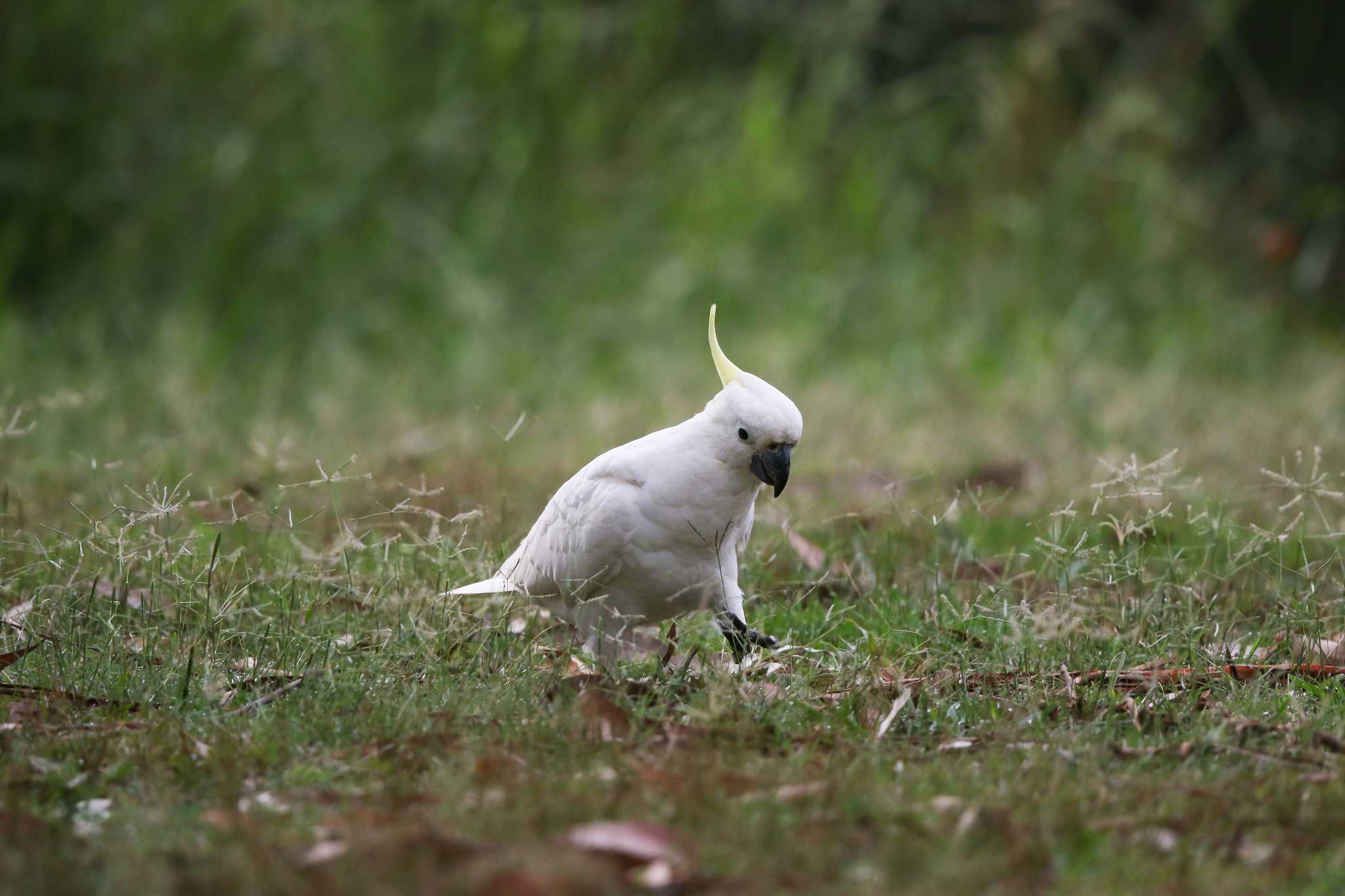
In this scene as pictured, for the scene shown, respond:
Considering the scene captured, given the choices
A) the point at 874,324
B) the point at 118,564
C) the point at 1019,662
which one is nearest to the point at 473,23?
the point at 874,324

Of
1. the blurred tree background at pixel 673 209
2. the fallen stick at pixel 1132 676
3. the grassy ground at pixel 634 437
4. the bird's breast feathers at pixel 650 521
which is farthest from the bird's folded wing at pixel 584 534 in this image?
the blurred tree background at pixel 673 209

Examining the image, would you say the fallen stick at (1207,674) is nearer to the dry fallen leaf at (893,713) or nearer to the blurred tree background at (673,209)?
the dry fallen leaf at (893,713)

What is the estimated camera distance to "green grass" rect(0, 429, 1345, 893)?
5.07 feet

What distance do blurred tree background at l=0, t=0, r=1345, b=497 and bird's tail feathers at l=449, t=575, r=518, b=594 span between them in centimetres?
194

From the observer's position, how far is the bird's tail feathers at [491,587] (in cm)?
255

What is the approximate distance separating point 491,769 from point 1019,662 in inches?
38.9

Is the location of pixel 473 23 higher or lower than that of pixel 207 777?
higher

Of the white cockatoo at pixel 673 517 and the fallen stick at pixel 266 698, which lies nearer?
the fallen stick at pixel 266 698

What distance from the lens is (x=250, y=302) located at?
5543 mm

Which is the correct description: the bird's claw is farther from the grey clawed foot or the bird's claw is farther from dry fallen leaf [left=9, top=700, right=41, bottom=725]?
dry fallen leaf [left=9, top=700, right=41, bottom=725]

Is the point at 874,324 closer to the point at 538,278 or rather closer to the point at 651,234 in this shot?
the point at 651,234

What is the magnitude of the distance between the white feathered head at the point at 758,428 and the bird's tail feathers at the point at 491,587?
49cm

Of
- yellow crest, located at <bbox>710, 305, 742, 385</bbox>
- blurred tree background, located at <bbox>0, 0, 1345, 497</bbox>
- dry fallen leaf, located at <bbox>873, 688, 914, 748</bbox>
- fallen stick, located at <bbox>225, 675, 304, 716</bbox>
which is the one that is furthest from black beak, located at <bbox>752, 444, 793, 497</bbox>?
blurred tree background, located at <bbox>0, 0, 1345, 497</bbox>

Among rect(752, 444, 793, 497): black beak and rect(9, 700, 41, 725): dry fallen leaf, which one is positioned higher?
rect(752, 444, 793, 497): black beak
